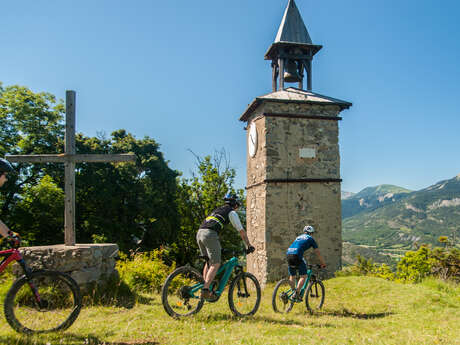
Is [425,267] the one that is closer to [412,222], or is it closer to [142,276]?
[142,276]

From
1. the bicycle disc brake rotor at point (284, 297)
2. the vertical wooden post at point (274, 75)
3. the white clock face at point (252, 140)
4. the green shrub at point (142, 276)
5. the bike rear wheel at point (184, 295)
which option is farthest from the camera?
the vertical wooden post at point (274, 75)

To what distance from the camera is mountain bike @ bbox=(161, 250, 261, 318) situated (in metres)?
4.55

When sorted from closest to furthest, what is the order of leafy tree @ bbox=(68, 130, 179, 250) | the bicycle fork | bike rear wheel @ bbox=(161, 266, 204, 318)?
1. bike rear wheel @ bbox=(161, 266, 204, 318)
2. the bicycle fork
3. leafy tree @ bbox=(68, 130, 179, 250)

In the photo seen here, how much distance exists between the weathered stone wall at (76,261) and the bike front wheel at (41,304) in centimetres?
143

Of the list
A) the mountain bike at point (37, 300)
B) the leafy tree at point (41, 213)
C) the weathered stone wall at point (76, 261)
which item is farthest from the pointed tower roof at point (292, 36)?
the leafy tree at point (41, 213)

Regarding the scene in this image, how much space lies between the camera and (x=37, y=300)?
362 cm

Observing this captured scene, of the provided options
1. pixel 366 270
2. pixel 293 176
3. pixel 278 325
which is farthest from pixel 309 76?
pixel 278 325

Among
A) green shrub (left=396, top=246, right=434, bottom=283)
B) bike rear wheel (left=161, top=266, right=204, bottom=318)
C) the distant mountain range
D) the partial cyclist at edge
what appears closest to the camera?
the partial cyclist at edge

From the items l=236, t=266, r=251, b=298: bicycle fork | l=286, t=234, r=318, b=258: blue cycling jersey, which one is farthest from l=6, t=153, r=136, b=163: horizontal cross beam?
l=286, t=234, r=318, b=258: blue cycling jersey

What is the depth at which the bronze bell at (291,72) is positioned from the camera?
12.1m

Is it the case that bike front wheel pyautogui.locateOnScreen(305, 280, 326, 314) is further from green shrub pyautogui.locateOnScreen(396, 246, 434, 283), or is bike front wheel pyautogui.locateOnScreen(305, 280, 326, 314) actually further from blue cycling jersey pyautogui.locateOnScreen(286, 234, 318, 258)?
green shrub pyautogui.locateOnScreen(396, 246, 434, 283)

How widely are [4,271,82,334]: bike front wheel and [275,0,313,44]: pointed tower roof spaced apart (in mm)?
11052

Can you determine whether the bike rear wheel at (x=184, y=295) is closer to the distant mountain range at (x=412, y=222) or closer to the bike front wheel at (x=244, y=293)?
the bike front wheel at (x=244, y=293)

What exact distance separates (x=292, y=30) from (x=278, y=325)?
11.1 m
